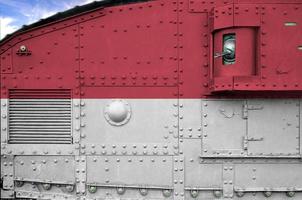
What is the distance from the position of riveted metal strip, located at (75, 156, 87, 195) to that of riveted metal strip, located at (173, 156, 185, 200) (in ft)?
3.43

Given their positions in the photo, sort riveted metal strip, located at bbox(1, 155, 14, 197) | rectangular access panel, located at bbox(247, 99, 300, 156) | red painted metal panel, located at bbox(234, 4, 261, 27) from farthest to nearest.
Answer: riveted metal strip, located at bbox(1, 155, 14, 197)
rectangular access panel, located at bbox(247, 99, 300, 156)
red painted metal panel, located at bbox(234, 4, 261, 27)

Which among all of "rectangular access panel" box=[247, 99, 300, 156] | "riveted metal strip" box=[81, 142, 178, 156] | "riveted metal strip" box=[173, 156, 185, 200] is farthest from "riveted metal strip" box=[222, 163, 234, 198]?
"riveted metal strip" box=[81, 142, 178, 156]

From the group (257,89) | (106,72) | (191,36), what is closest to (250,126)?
(257,89)

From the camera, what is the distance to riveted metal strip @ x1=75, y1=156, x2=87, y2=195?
3.37m

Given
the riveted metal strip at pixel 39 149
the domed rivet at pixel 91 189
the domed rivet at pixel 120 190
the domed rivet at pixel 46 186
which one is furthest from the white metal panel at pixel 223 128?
the domed rivet at pixel 46 186

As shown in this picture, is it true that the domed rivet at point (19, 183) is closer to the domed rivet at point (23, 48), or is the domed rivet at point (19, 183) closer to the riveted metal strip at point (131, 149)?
the riveted metal strip at point (131, 149)

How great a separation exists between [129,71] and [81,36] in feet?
2.26

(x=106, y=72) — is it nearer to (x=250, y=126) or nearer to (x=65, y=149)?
(x=65, y=149)

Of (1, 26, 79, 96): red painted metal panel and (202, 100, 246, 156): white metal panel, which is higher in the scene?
(1, 26, 79, 96): red painted metal panel

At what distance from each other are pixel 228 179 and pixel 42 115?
2.28 meters

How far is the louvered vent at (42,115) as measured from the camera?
11.1 ft

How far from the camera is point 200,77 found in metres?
3.35

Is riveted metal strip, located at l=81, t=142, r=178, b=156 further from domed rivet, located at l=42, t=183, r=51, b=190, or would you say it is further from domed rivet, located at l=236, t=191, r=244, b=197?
domed rivet, located at l=236, t=191, r=244, b=197

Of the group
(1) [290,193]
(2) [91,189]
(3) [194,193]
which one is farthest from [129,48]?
(1) [290,193]
